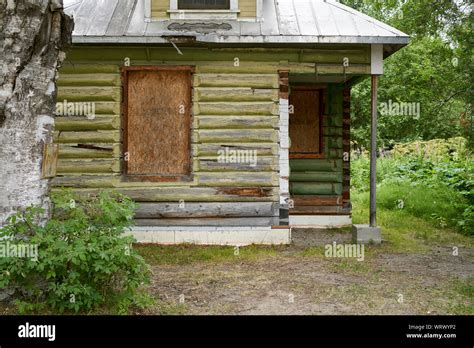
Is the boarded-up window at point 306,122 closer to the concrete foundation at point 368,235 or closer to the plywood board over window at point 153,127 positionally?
the concrete foundation at point 368,235

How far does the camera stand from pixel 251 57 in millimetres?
9227

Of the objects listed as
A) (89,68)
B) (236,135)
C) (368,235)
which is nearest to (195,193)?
(236,135)

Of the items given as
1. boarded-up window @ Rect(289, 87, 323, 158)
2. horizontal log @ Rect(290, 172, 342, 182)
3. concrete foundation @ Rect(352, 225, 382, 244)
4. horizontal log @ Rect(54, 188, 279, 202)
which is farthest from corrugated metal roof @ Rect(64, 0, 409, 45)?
horizontal log @ Rect(290, 172, 342, 182)

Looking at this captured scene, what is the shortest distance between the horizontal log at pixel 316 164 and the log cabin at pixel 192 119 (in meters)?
2.55

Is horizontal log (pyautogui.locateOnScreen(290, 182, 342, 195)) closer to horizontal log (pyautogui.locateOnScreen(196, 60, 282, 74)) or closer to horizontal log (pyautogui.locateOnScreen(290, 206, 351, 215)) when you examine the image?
horizontal log (pyautogui.locateOnScreen(290, 206, 351, 215))

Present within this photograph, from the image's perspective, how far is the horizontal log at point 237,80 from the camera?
361 inches

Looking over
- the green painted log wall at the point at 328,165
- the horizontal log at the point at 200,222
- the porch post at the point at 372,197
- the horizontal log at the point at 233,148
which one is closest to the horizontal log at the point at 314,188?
the green painted log wall at the point at 328,165

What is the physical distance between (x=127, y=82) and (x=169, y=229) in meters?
2.74

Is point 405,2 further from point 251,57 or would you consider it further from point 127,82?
point 127,82

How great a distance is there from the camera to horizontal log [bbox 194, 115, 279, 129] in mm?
9141

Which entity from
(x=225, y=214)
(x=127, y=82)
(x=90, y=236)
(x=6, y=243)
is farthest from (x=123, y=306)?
(x=127, y=82)

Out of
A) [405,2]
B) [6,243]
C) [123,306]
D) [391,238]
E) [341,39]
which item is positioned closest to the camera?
[6,243]

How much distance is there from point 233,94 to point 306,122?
3.03 meters

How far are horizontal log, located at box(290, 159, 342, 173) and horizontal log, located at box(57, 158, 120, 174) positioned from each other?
4.32 meters
